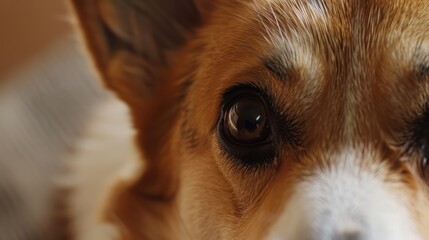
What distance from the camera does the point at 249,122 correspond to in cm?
136

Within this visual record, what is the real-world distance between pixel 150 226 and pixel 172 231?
2.8 inches

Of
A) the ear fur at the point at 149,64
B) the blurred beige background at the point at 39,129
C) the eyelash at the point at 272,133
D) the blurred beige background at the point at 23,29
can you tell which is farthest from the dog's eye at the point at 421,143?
the blurred beige background at the point at 23,29

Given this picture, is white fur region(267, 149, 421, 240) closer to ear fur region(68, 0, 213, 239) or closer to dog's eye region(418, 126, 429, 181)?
dog's eye region(418, 126, 429, 181)

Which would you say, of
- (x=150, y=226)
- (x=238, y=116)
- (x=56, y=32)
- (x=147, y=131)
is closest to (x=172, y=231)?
(x=150, y=226)

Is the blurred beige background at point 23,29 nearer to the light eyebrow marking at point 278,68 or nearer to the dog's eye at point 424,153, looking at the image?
the light eyebrow marking at point 278,68

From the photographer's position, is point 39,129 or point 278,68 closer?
point 278,68

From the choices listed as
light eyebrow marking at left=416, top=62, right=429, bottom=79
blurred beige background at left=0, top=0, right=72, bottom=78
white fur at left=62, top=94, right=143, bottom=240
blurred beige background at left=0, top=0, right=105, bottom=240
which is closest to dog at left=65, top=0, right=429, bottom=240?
light eyebrow marking at left=416, top=62, right=429, bottom=79

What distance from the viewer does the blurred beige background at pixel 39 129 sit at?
2.20m

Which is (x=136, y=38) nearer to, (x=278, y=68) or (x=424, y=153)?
(x=278, y=68)

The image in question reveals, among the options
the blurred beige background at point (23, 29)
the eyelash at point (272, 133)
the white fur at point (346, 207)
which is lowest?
the white fur at point (346, 207)

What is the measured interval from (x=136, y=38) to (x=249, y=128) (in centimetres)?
45

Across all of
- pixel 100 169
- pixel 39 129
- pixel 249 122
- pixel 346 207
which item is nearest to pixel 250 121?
pixel 249 122

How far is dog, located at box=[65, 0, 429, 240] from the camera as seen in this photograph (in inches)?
48.9

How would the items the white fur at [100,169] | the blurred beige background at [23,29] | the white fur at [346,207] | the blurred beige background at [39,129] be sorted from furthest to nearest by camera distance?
1. the blurred beige background at [23,29]
2. the blurred beige background at [39,129]
3. the white fur at [100,169]
4. the white fur at [346,207]
